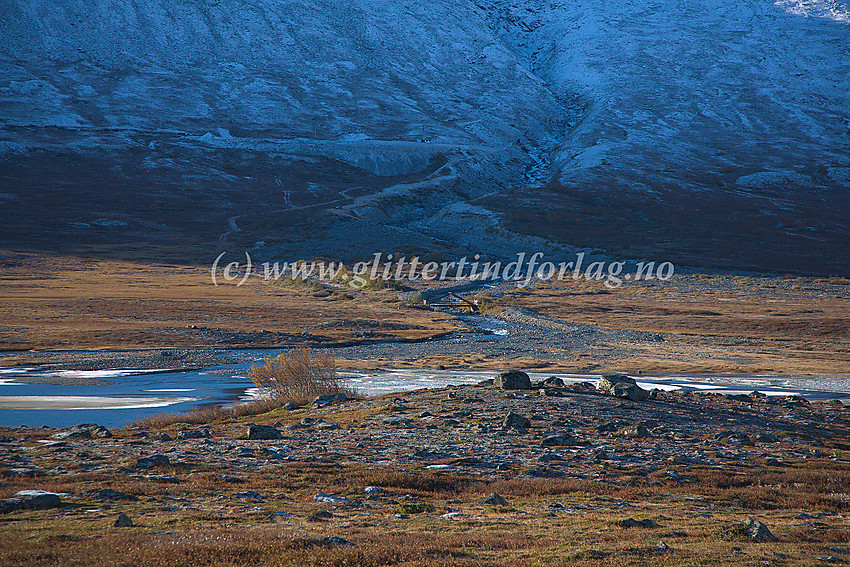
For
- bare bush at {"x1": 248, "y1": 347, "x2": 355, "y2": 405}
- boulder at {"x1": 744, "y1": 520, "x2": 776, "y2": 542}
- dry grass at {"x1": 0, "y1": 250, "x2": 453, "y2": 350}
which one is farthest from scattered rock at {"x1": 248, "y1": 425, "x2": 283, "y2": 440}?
dry grass at {"x1": 0, "y1": 250, "x2": 453, "y2": 350}

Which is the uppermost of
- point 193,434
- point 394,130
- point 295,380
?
point 394,130

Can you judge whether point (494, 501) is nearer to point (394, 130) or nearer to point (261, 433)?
point (261, 433)

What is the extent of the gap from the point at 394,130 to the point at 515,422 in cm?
14515

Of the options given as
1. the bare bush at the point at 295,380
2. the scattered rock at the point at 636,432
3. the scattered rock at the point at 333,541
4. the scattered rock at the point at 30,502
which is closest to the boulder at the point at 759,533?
the scattered rock at the point at 333,541

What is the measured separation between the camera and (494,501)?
1125cm

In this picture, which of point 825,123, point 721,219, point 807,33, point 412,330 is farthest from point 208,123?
point 807,33

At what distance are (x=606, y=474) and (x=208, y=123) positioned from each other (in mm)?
151980

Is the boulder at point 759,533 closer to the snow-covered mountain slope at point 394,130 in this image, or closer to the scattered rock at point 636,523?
the scattered rock at point 636,523

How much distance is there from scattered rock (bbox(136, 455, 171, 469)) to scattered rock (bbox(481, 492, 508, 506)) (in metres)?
6.58

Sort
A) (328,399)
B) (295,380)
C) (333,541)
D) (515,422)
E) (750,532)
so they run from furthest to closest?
(295,380) → (328,399) → (515,422) → (750,532) → (333,541)

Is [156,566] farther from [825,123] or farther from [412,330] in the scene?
[825,123]

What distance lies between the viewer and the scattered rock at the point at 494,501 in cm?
1121

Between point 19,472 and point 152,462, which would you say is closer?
point 19,472

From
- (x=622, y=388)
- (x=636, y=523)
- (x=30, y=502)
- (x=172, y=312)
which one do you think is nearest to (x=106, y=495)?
(x=30, y=502)
